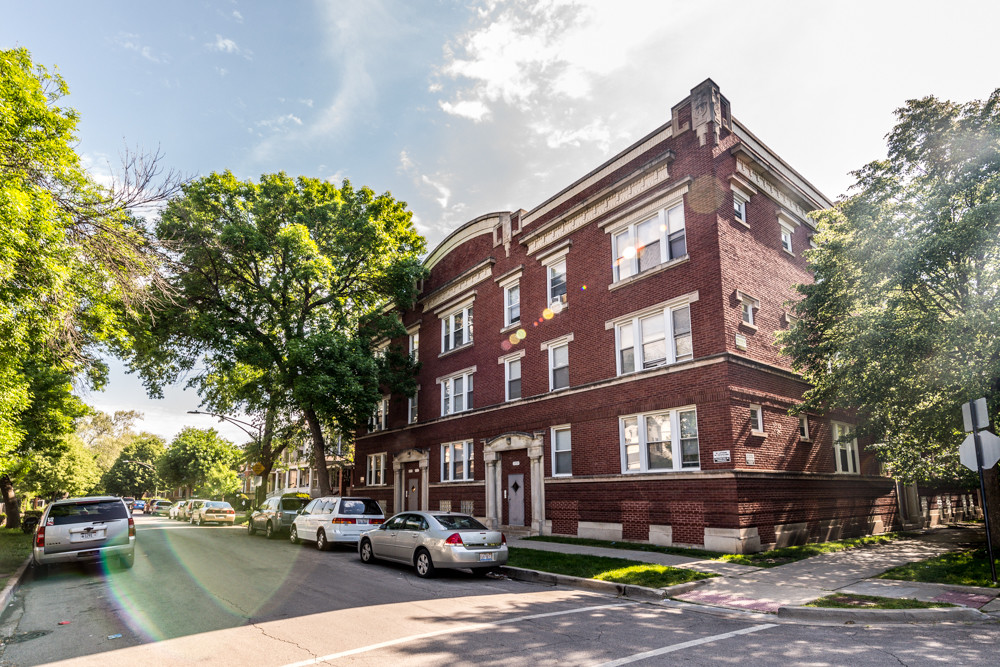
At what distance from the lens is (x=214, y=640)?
7.01 meters

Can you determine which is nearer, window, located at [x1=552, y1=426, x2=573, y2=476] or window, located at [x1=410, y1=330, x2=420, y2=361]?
window, located at [x1=552, y1=426, x2=573, y2=476]

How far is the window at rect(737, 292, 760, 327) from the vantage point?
16.3 metres

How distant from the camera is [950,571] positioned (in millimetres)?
10828

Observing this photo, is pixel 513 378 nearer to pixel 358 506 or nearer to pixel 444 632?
pixel 358 506

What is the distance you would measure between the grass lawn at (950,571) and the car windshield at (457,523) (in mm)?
7903

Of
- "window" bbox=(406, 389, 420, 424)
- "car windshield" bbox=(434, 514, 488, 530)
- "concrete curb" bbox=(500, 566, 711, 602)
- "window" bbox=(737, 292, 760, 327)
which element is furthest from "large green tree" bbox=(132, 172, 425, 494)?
"window" bbox=(737, 292, 760, 327)

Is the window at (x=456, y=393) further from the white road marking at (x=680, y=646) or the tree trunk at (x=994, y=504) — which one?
the white road marking at (x=680, y=646)

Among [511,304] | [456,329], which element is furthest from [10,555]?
[511,304]

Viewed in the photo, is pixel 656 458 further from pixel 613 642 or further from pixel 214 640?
pixel 214 640

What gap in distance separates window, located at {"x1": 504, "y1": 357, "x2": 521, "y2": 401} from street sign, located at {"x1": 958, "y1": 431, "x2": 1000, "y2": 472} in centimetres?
1391

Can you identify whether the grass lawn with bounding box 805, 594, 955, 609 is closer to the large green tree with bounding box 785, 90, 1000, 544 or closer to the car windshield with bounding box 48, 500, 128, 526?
the large green tree with bounding box 785, 90, 1000, 544

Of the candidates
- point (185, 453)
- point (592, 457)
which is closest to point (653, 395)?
point (592, 457)

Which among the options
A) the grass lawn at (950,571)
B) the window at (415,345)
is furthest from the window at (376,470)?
the grass lawn at (950,571)

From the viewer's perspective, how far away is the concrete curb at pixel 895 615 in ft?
25.8
